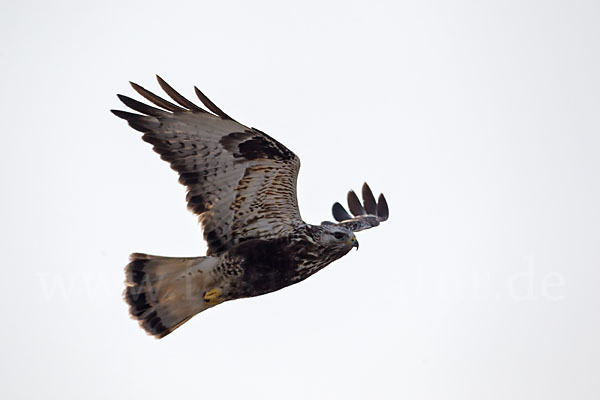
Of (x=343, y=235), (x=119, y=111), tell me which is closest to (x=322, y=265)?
(x=343, y=235)

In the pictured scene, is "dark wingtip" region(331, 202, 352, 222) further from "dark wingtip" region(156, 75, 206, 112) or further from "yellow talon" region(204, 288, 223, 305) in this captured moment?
"dark wingtip" region(156, 75, 206, 112)

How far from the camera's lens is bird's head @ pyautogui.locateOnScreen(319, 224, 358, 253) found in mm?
9938

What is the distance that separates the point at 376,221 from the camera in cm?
1294

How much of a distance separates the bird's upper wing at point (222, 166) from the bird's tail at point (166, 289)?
364 millimetres

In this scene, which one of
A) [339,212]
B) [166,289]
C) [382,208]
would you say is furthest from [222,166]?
[382,208]

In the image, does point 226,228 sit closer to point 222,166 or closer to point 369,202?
point 222,166

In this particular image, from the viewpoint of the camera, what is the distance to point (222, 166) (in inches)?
386

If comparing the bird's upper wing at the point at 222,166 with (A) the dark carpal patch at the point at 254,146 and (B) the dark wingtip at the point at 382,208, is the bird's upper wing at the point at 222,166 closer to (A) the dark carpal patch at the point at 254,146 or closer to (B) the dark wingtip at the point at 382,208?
(A) the dark carpal patch at the point at 254,146

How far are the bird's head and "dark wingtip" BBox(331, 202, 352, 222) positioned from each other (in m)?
4.10

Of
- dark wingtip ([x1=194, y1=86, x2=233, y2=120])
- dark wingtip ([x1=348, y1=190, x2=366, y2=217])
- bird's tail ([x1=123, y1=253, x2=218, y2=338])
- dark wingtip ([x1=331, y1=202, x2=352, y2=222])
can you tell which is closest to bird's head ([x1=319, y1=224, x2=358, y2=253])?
bird's tail ([x1=123, y1=253, x2=218, y2=338])

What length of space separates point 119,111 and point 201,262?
1.95 metres

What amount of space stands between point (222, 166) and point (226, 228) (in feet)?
2.49

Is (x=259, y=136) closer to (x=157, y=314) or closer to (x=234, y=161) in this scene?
(x=234, y=161)

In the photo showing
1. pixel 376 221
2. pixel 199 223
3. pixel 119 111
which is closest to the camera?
pixel 119 111
